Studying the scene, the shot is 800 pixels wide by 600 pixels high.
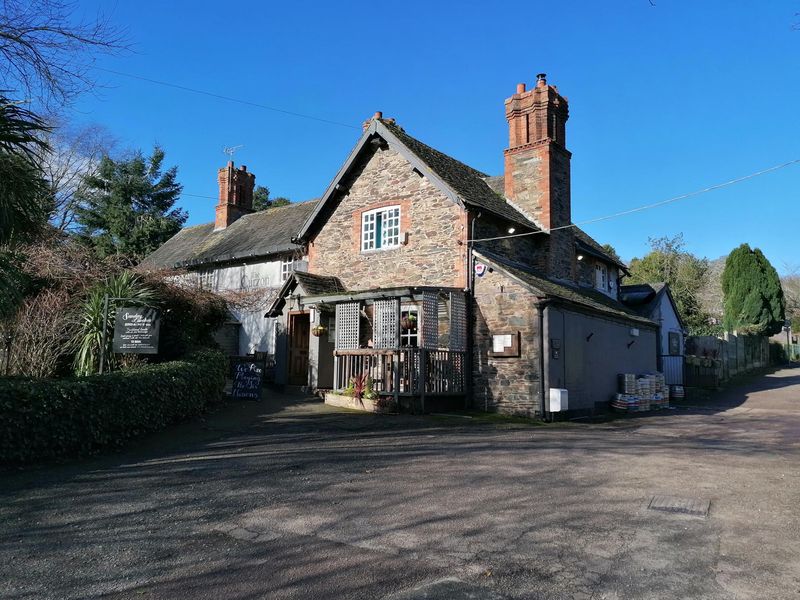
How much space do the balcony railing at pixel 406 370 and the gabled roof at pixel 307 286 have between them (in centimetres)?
269

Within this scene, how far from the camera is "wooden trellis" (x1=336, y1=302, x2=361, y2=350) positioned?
15.6 m

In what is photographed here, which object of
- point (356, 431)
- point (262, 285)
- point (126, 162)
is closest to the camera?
point (356, 431)

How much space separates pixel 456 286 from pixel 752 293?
33079 mm

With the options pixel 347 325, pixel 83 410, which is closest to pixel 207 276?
pixel 347 325

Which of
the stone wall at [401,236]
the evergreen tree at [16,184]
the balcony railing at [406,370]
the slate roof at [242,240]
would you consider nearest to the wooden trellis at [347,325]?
the balcony railing at [406,370]

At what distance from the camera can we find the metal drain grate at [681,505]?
19.5 ft

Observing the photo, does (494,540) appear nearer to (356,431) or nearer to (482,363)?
(356,431)

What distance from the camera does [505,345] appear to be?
14852 millimetres

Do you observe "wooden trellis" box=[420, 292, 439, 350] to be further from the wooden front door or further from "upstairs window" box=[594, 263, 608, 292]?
"upstairs window" box=[594, 263, 608, 292]

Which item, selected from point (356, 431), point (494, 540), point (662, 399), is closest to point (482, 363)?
point (356, 431)

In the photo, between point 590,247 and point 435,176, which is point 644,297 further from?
point 435,176

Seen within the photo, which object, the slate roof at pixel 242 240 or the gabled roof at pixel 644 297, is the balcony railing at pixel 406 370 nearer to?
the slate roof at pixel 242 240

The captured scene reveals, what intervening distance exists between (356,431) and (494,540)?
6258mm

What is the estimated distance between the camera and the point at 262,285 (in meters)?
23.7
